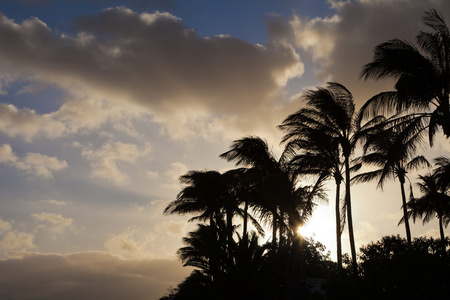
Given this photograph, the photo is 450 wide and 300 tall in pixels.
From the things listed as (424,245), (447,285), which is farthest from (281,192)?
(447,285)

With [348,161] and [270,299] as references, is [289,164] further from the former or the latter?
[270,299]

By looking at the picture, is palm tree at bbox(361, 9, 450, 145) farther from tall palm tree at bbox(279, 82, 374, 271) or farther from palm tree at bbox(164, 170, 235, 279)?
palm tree at bbox(164, 170, 235, 279)

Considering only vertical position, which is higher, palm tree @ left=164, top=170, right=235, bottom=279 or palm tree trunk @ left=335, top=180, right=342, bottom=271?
palm tree @ left=164, top=170, right=235, bottom=279

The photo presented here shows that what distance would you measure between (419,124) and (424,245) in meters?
7.60

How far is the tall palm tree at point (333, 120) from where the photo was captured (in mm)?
23203

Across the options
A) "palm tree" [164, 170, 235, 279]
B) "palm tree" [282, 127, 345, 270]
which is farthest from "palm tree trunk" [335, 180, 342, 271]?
"palm tree" [164, 170, 235, 279]

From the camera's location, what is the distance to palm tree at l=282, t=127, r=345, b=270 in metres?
23.5

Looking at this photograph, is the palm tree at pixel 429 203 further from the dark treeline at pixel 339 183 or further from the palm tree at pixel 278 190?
the palm tree at pixel 278 190

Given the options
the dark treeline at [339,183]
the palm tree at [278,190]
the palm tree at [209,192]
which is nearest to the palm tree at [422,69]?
the dark treeline at [339,183]

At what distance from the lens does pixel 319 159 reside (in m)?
24.0

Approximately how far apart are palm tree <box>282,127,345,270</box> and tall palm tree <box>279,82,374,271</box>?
23cm

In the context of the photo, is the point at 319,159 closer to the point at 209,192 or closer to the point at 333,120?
the point at 333,120

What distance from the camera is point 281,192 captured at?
2361 centimetres

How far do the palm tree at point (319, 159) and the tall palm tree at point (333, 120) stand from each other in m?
0.23
